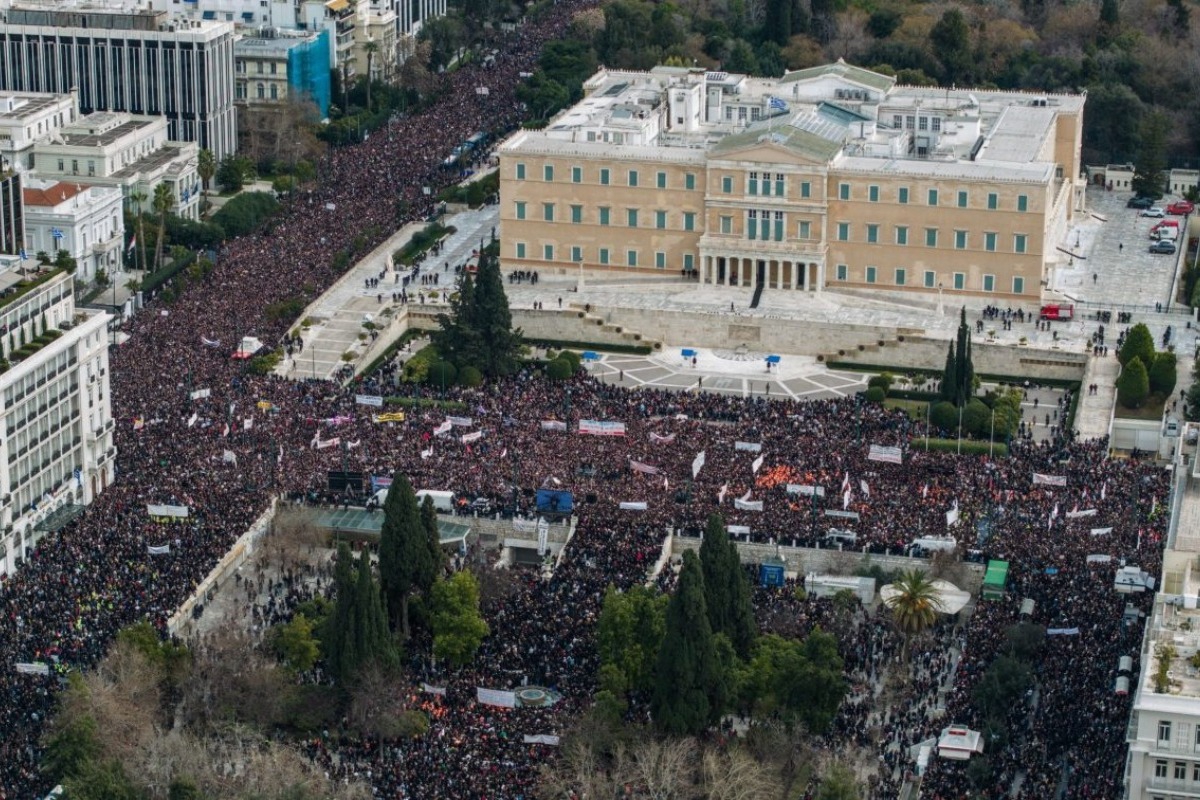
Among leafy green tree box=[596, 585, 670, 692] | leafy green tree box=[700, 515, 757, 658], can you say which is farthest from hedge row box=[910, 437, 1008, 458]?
leafy green tree box=[596, 585, 670, 692]

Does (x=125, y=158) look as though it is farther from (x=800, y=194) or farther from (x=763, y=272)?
(x=800, y=194)

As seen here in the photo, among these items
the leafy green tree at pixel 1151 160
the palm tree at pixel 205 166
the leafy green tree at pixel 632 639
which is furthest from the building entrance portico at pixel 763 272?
the leafy green tree at pixel 632 639

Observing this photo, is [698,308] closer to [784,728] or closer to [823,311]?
[823,311]

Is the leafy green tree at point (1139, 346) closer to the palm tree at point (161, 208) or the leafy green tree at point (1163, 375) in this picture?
the leafy green tree at point (1163, 375)

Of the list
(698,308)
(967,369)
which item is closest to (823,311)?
(698,308)

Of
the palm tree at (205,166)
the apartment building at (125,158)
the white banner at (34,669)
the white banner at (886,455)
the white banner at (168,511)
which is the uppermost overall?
the apartment building at (125,158)

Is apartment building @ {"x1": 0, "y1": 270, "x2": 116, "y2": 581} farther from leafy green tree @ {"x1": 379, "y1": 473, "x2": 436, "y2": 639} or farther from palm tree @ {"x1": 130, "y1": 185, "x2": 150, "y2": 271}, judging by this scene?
palm tree @ {"x1": 130, "y1": 185, "x2": 150, "y2": 271}
